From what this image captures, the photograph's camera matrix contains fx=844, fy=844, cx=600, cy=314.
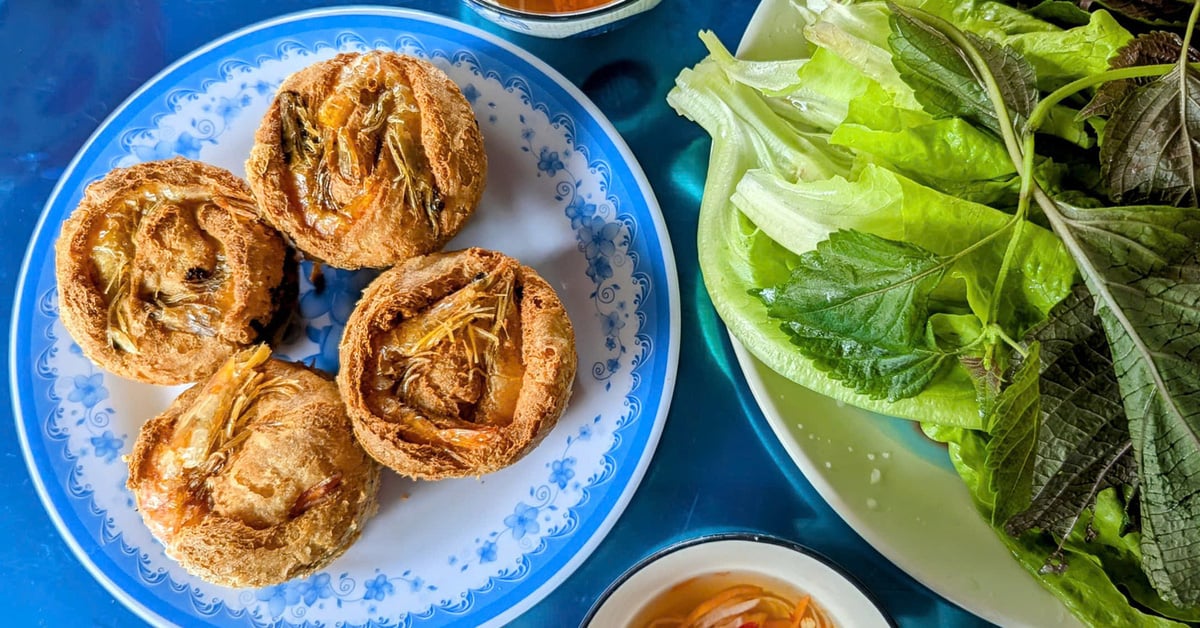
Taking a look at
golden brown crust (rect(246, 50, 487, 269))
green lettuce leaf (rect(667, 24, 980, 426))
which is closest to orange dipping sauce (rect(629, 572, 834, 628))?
green lettuce leaf (rect(667, 24, 980, 426))

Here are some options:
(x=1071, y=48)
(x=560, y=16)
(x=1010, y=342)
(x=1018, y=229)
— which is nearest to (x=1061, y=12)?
(x=1071, y=48)

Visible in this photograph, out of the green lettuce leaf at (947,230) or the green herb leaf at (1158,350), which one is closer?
the green herb leaf at (1158,350)

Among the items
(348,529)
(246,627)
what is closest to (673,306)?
(348,529)

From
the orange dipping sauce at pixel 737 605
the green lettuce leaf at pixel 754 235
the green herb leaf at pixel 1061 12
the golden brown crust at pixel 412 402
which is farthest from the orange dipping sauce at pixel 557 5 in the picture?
the orange dipping sauce at pixel 737 605

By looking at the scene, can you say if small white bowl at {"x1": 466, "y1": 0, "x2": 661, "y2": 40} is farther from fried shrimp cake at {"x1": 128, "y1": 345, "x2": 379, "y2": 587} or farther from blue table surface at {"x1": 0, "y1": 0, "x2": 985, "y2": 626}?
fried shrimp cake at {"x1": 128, "y1": 345, "x2": 379, "y2": 587}

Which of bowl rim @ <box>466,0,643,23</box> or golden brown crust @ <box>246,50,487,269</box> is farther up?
bowl rim @ <box>466,0,643,23</box>

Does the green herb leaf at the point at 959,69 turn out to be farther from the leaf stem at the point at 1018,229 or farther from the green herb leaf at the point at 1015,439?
the green herb leaf at the point at 1015,439
